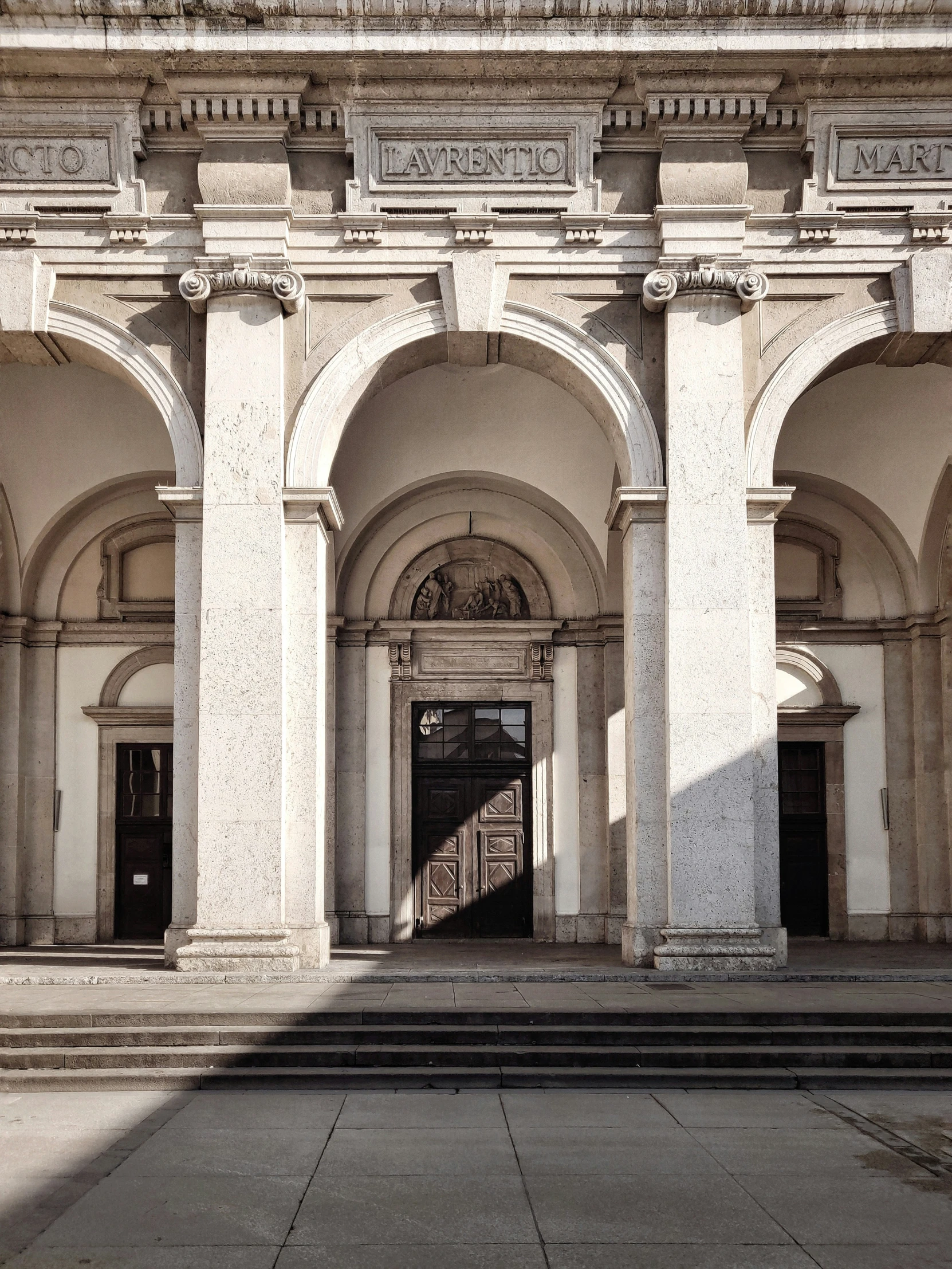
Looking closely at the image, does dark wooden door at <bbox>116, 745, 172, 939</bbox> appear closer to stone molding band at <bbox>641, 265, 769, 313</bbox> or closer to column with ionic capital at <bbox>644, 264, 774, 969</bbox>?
column with ionic capital at <bbox>644, 264, 774, 969</bbox>

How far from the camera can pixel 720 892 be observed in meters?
11.9

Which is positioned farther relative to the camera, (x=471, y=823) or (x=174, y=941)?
(x=471, y=823)

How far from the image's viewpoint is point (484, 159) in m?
12.7

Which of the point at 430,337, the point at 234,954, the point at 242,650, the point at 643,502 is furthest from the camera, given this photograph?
the point at 430,337

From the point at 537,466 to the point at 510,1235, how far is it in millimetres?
12061

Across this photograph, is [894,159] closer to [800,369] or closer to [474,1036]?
[800,369]

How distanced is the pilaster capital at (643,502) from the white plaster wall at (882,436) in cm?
429

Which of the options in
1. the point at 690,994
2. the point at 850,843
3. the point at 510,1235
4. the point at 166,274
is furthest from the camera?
the point at 850,843

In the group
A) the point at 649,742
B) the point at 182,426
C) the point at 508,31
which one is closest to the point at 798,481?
the point at 649,742

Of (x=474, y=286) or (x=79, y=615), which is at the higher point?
(x=474, y=286)

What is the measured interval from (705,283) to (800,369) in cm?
130

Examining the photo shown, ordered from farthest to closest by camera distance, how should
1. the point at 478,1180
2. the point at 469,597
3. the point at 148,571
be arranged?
the point at 469,597 < the point at 148,571 < the point at 478,1180

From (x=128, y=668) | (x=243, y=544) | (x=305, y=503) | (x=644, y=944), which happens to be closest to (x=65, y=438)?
(x=128, y=668)

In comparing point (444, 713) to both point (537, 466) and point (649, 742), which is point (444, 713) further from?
point (649, 742)
